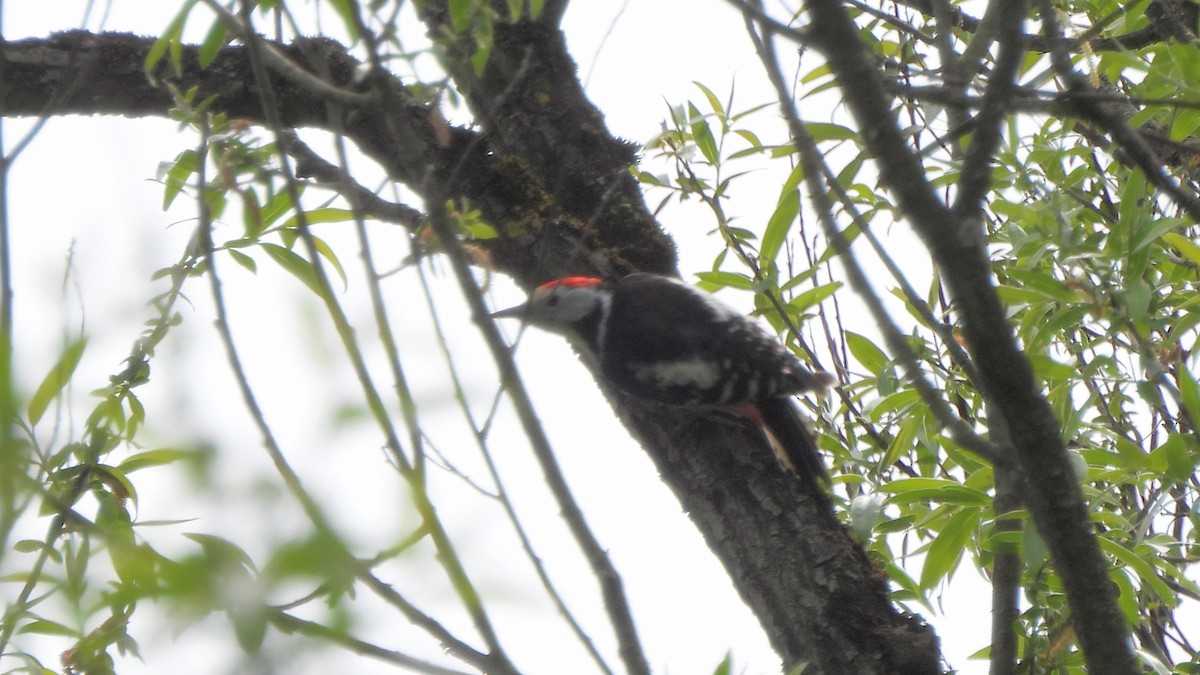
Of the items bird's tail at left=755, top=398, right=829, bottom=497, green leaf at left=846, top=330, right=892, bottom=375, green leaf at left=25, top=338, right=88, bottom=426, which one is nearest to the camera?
green leaf at left=25, top=338, right=88, bottom=426

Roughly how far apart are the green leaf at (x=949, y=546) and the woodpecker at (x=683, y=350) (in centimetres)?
75

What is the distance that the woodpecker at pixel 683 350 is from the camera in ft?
11.0

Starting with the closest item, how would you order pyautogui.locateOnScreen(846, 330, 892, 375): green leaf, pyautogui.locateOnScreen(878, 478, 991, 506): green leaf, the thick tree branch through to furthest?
1. the thick tree branch
2. pyautogui.locateOnScreen(878, 478, 991, 506): green leaf
3. pyautogui.locateOnScreen(846, 330, 892, 375): green leaf

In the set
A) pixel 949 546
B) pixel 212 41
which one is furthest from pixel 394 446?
pixel 949 546

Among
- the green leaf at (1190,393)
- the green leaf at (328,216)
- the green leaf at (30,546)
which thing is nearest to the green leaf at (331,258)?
the green leaf at (328,216)

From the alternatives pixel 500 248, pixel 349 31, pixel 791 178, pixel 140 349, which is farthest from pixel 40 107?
pixel 791 178

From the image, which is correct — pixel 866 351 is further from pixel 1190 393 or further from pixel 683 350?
pixel 1190 393

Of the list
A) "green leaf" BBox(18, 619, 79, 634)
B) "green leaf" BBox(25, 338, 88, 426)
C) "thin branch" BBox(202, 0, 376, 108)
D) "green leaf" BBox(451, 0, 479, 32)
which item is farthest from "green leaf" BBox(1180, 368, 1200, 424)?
"green leaf" BBox(18, 619, 79, 634)

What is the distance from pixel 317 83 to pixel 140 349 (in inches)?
42.1

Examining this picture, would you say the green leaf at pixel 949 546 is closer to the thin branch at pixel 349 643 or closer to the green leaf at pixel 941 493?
the green leaf at pixel 941 493

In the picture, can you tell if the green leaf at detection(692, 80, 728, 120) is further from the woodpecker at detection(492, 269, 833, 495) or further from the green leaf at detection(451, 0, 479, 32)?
the green leaf at detection(451, 0, 479, 32)

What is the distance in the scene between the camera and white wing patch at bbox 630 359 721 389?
3.44 metres

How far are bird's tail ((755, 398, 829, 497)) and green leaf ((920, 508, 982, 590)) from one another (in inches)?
14.6

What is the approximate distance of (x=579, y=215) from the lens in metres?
3.18
